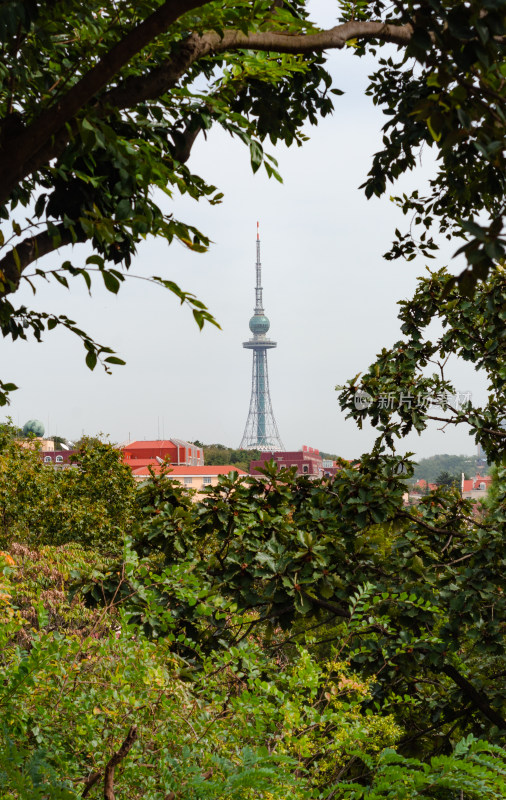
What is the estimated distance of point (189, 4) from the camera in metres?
2.52

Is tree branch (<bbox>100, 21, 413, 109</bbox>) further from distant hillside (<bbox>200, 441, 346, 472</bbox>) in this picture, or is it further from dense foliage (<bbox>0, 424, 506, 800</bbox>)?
distant hillside (<bbox>200, 441, 346, 472</bbox>)

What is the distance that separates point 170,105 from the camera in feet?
14.1

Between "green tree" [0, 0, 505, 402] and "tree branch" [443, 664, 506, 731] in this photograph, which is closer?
"green tree" [0, 0, 505, 402]

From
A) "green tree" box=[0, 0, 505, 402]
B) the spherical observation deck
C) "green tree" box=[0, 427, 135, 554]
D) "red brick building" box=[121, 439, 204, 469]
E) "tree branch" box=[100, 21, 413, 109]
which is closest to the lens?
"green tree" box=[0, 0, 505, 402]

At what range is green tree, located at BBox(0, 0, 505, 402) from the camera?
2125 millimetres

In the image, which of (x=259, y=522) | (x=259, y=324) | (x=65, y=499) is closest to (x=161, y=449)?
(x=65, y=499)

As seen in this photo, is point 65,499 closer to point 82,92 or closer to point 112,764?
point 112,764

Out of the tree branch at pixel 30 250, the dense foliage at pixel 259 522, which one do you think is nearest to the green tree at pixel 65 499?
the dense foliage at pixel 259 522

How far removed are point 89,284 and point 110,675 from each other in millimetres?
1855

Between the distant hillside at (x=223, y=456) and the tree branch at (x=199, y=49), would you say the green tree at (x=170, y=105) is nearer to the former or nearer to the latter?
the tree branch at (x=199, y=49)

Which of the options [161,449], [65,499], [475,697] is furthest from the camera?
[161,449]

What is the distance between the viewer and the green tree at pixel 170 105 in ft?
6.97

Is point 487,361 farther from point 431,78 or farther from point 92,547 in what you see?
point 92,547

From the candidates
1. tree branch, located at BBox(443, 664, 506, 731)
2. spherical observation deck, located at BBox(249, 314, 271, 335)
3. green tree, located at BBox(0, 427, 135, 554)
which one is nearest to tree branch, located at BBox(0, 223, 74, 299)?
tree branch, located at BBox(443, 664, 506, 731)
